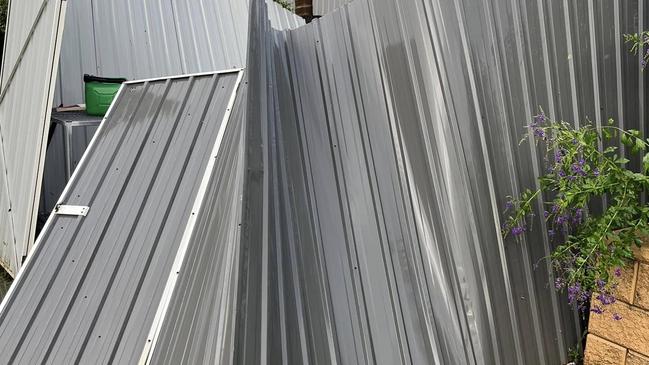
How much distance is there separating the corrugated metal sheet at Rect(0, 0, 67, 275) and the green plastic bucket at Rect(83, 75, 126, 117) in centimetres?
62

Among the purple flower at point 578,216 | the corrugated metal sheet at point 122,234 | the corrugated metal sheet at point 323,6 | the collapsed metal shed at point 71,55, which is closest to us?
the purple flower at point 578,216

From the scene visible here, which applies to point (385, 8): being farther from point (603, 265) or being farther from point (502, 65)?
point (603, 265)

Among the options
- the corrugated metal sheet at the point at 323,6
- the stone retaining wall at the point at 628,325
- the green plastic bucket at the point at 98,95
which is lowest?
the stone retaining wall at the point at 628,325

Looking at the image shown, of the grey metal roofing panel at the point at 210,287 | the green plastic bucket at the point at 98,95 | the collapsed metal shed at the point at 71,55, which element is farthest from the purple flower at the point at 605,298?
the green plastic bucket at the point at 98,95

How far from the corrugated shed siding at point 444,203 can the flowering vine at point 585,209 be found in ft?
0.25

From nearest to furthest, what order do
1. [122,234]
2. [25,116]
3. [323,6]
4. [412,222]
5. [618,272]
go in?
[618,272]
[412,222]
[122,234]
[25,116]
[323,6]

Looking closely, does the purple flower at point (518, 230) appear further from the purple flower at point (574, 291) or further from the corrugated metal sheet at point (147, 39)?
A: the corrugated metal sheet at point (147, 39)

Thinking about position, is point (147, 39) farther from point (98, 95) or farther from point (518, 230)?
point (518, 230)

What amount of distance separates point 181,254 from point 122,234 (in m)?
0.53

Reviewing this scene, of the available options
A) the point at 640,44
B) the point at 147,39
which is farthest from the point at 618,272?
the point at 147,39

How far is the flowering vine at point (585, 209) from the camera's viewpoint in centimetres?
184

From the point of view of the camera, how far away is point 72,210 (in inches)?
115

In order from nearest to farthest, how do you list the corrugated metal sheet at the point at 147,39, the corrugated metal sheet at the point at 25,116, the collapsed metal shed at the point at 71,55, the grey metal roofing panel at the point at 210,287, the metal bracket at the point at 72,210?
1. the grey metal roofing panel at the point at 210,287
2. the metal bracket at the point at 72,210
3. the corrugated metal sheet at the point at 25,116
4. the collapsed metal shed at the point at 71,55
5. the corrugated metal sheet at the point at 147,39

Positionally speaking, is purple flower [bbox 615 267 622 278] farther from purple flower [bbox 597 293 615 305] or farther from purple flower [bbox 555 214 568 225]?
purple flower [bbox 555 214 568 225]
